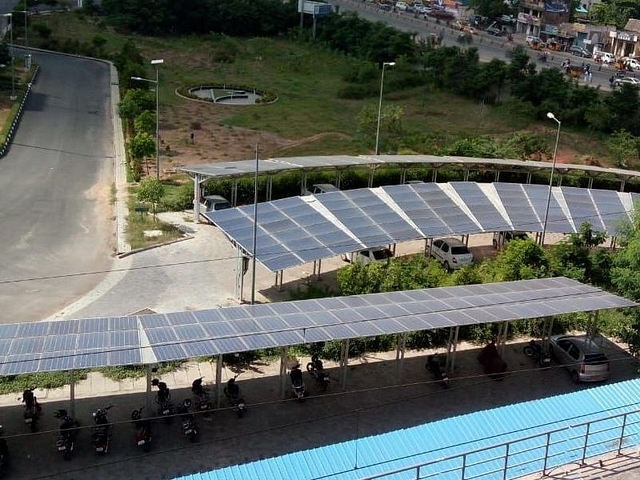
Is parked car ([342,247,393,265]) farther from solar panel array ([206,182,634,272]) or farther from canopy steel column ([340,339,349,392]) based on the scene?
canopy steel column ([340,339,349,392])

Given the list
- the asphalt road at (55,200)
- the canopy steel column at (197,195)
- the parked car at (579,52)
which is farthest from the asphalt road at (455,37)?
the canopy steel column at (197,195)

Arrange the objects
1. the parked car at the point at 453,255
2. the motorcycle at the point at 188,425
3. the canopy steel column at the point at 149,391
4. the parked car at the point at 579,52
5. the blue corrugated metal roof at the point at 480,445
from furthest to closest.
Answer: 1. the parked car at the point at 579,52
2. the parked car at the point at 453,255
3. the canopy steel column at the point at 149,391
4. the motorcycle at the point at 188,425
5. the blue corrugated metal roof at the point at 480,445

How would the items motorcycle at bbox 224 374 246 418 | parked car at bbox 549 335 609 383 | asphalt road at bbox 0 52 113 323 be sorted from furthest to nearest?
asphalt road at bbox 0 52 113 323 < parked car at bbox 549 335 609 383 < motorcycle at bbox 224 374 246 418

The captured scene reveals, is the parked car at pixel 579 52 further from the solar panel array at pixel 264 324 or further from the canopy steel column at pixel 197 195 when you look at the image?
the solar panel array at pixel 264 324

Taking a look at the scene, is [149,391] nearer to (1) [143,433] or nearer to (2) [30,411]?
(1) [143,433]

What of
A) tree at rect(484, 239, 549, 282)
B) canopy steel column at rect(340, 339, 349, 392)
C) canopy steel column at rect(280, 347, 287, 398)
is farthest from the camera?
tree at rect(484, 239, 549, 282)

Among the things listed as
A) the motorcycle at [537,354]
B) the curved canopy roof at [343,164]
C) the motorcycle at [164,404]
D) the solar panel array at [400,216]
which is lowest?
the motorcycle at [537,354]

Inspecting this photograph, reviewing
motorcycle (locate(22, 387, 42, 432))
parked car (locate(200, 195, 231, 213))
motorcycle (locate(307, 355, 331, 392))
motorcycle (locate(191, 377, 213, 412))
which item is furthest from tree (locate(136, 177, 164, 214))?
motorcycle (locate(22, 387, 42, 432))
